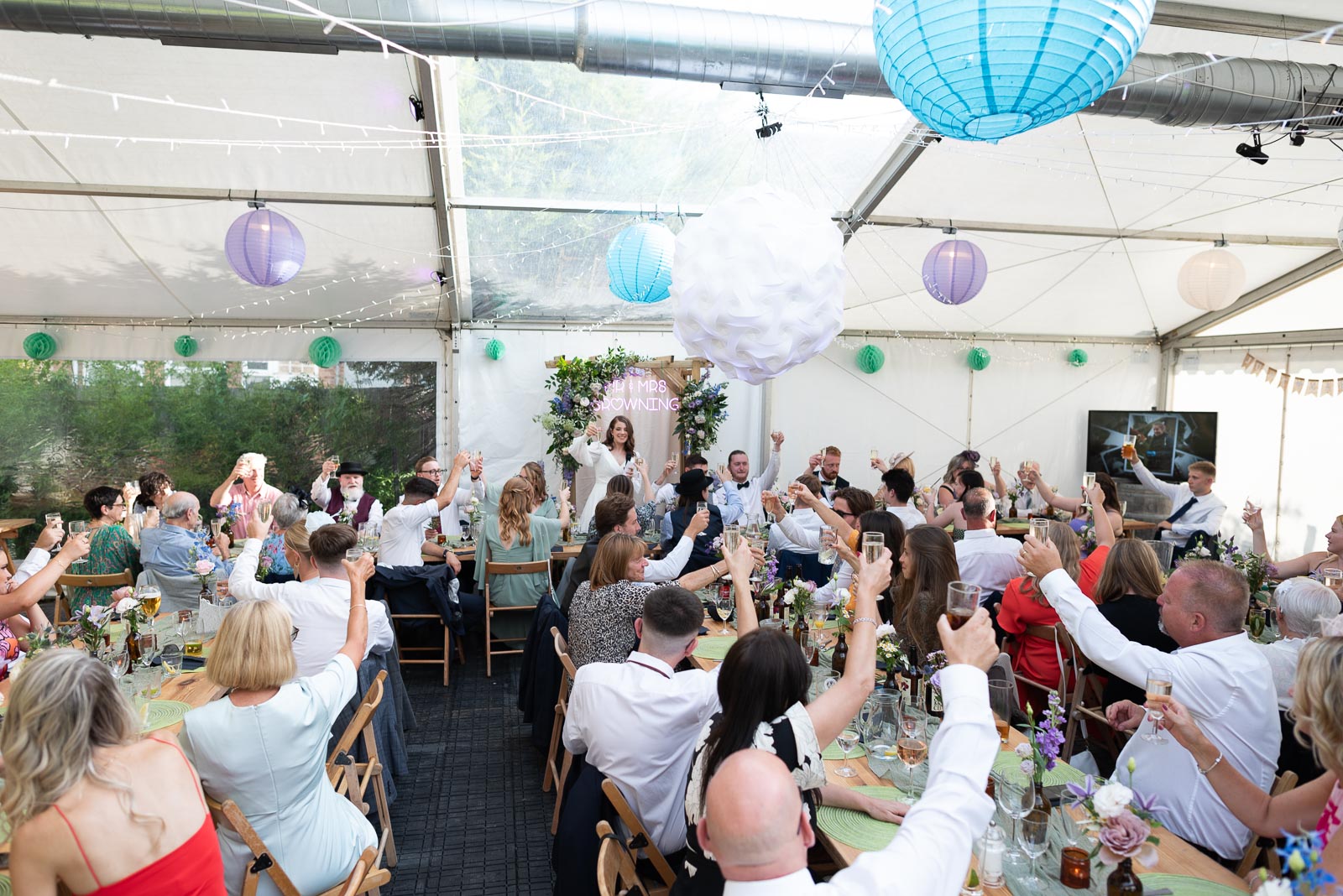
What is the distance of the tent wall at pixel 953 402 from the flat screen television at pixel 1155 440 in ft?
0.79

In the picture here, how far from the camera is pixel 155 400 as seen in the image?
9539 mm

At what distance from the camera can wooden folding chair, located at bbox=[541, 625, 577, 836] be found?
3387 millimetres

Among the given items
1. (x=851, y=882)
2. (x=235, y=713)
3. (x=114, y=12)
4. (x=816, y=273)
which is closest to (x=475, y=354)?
(x=114, y=12)

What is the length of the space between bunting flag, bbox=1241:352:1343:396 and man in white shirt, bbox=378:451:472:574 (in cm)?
918

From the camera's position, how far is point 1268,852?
7.10 ft

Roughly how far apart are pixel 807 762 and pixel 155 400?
993cm

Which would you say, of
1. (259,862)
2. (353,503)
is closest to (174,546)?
(353,503)

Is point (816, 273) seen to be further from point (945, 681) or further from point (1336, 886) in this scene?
point (1336, 886)

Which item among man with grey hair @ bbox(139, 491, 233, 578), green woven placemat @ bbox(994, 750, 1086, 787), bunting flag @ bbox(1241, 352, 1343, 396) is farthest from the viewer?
bunting flag @ bbox(1241, 352, 1343, 396)

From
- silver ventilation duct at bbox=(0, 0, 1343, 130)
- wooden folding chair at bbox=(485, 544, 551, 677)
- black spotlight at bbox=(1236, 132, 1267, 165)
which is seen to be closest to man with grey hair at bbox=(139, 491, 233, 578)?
wooden folding chair at bbox=(485, 544, 551, 677)

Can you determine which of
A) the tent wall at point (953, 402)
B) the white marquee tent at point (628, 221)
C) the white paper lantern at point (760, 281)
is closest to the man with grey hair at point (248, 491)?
the white marquee tent at point (628, 221)

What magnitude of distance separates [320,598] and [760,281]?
2.34 meters

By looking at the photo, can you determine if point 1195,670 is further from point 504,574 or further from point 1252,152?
point 1252,152

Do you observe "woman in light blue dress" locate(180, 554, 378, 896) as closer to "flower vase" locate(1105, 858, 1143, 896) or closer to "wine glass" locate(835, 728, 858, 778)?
"wine glass" locate(835, 728, 858, 778)
